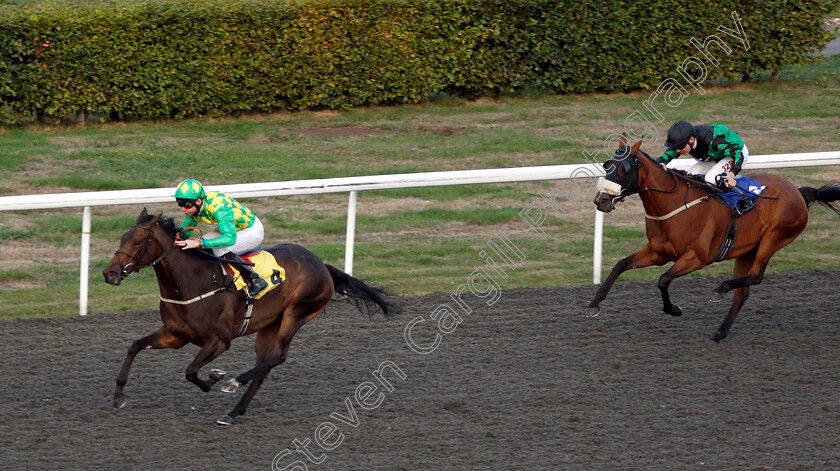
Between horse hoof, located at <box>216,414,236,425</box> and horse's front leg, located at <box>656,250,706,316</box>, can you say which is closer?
horse hoof, located at <box>216,414,236,425</box>

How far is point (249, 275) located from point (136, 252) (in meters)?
0.61

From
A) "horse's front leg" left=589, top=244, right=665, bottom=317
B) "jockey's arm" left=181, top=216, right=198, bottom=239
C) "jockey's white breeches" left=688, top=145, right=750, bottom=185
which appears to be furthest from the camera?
"jockey's white breeches" left=688, top=145, right=750, bottom=185

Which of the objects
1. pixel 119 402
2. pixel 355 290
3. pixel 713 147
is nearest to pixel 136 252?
pixel 119 402

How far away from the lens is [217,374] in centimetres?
480

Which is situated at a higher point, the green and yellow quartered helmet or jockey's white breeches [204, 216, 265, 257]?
the green and yellow quartered helmet

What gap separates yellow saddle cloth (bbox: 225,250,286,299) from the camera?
4.73 metres

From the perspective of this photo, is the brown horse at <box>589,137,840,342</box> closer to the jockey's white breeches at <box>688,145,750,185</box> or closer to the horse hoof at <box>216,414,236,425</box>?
the jockey's white breeches at <box>688,145,750,185</box>

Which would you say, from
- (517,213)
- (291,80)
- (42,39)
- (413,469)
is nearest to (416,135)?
(291,80)

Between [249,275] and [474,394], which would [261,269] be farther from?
[474,394]

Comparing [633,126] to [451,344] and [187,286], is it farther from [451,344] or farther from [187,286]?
[187,286]

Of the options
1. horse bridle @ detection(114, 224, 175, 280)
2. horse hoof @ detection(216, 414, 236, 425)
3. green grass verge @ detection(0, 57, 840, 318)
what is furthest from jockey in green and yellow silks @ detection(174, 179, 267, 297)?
green grass verge @ detection(0, 57, 840, 318)

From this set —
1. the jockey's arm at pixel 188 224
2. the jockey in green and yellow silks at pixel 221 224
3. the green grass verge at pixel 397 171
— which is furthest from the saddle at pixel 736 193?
the jockey's arm at pixel 188 224

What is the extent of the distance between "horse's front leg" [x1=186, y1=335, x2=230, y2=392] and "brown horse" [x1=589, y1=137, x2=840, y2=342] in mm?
2328

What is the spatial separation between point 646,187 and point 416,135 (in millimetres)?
5343
